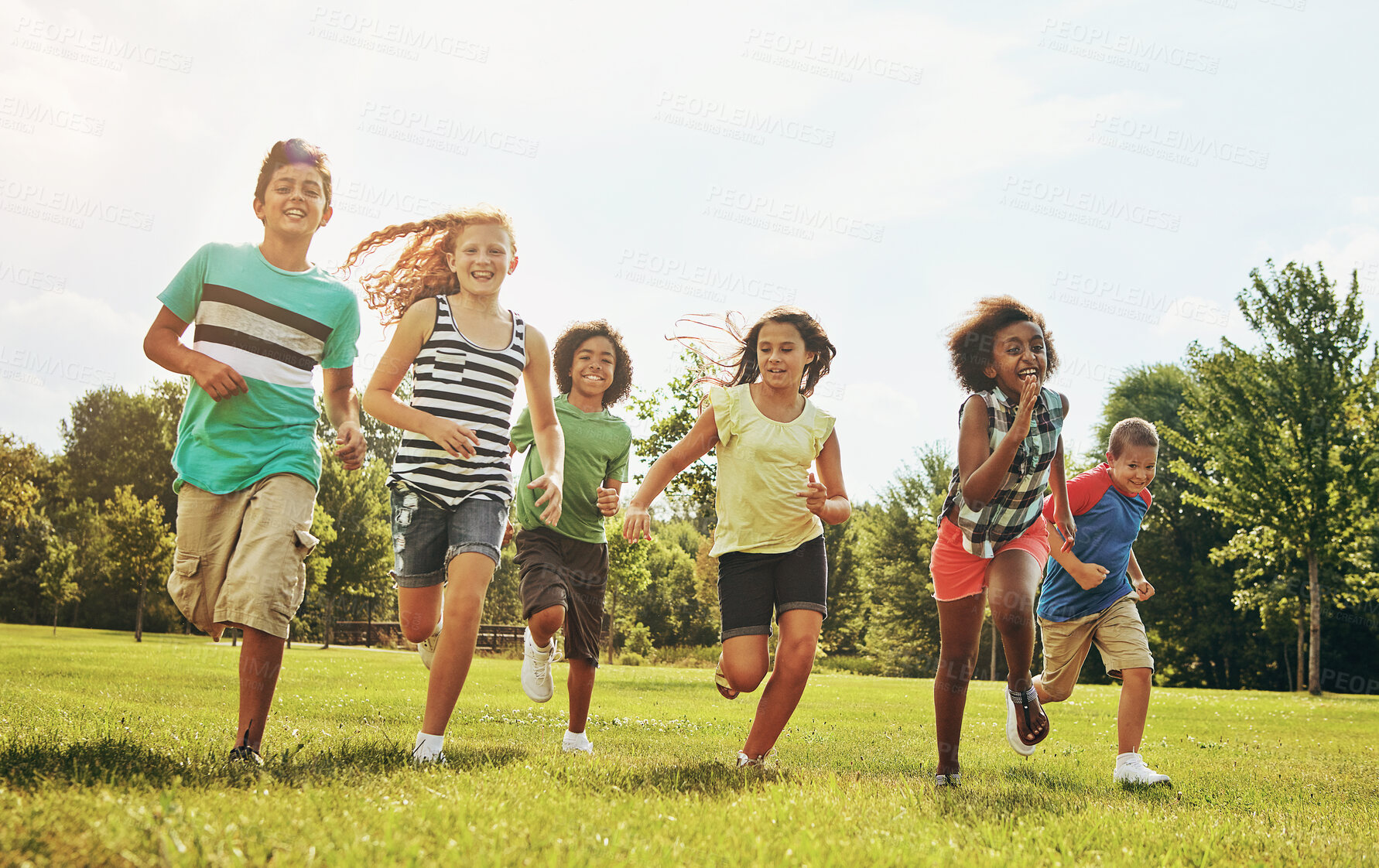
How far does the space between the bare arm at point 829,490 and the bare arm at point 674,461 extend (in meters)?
0.62

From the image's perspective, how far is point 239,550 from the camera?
4.42 meters

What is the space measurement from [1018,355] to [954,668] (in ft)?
6.14

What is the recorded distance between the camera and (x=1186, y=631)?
39.1 meters

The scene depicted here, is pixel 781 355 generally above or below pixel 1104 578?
above

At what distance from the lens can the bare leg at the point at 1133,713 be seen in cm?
567

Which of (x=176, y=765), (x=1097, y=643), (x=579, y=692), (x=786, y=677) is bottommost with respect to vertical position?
(x=176, y=765)

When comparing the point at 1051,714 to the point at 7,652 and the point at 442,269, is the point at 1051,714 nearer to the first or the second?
the point at 442,269

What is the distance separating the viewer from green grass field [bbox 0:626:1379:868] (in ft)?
8.73

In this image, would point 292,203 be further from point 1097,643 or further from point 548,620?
point 1097,643

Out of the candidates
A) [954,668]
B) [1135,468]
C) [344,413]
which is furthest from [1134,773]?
[344,413]

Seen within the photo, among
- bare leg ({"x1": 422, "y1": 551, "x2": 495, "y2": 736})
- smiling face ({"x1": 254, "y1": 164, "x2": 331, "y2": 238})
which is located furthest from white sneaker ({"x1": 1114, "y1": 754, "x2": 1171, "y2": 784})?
smiling face ({"x1": 254, "y1": 164, "x2": 331, "y2": 238})

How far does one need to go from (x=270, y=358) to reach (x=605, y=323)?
259cm

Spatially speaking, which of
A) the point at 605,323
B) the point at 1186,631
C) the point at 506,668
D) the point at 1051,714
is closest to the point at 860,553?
the point at 1186,631

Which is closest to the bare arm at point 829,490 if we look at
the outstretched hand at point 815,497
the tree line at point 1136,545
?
the outstretched hand at point 815,497
